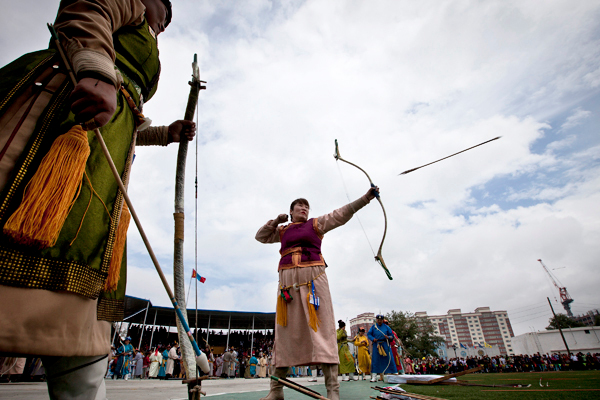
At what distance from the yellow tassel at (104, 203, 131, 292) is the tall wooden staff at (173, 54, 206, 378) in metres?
0.32

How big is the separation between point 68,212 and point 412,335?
178 feet

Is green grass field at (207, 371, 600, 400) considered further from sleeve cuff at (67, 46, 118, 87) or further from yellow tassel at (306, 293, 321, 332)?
sleeve cuff at (67, 46, 118, 87)

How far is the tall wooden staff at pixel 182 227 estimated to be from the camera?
139cm

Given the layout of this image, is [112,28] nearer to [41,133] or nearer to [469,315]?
[41,133]

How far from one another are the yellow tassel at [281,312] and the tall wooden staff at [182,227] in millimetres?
1510

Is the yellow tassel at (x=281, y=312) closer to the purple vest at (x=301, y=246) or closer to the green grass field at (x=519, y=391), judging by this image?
the purple vest at (x=301, y=246)

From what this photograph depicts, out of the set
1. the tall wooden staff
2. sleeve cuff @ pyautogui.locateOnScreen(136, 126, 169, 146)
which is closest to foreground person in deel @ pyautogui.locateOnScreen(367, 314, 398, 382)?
the tall wooden staff

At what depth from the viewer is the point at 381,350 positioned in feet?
26.9

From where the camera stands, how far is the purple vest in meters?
3.05

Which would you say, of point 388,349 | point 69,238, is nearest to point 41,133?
point 69,238

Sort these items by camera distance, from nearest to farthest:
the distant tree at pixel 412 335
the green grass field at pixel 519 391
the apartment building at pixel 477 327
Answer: the green grass field at pixel 519 391
the distant tree at pixel 412 335
the apartment building at pixel 477 327

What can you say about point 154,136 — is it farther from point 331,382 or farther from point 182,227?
point 331,382

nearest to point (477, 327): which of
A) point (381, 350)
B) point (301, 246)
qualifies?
point (381, 350)

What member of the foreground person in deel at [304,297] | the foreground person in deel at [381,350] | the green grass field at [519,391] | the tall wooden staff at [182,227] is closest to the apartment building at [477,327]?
the foreground person in deel at [381,350]
